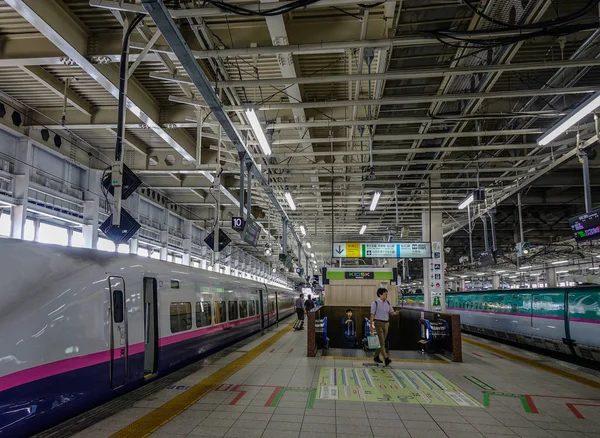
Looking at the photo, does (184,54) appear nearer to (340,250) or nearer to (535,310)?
(340,250)

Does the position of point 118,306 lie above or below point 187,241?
below

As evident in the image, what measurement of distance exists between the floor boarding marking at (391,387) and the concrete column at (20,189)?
8.14 meters

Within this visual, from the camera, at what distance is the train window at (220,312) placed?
11242mm

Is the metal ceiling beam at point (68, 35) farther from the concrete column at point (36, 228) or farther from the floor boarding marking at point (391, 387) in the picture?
the floor boarding marking at point (391, 387)

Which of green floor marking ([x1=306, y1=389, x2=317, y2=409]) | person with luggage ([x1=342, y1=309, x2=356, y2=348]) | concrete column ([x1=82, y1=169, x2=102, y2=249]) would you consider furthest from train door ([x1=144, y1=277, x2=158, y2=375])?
concrete column ([x1=82, y1=169, x2=102, y2=249])

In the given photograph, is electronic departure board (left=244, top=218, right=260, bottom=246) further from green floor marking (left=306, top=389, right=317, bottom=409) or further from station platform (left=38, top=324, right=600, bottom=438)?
green floor marking (left=306, top=389, right=317, bottom=409)

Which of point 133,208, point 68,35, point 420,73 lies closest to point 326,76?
point 420,73

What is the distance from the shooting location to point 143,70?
8508 mm

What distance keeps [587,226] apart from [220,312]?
9.09m

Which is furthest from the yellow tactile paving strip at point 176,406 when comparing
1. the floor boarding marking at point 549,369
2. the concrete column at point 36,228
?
the concrete column at point 36,228

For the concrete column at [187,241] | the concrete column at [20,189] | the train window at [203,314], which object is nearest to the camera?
the train window at [203,314]

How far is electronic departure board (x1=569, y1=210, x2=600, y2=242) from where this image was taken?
8.96 meters

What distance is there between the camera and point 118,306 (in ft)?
19.6

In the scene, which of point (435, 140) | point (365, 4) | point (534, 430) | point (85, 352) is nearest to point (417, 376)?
point (534, 430)
